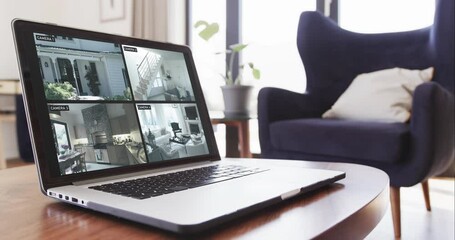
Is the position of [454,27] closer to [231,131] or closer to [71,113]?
[231,131]

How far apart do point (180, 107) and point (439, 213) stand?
58.1 inches

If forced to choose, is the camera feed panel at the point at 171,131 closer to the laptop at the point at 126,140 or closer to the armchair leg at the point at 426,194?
the laptop at the point at 126,140

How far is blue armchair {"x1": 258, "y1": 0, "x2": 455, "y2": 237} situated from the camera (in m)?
1.25

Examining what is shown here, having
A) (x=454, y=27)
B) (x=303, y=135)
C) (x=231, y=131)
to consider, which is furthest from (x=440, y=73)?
(x=231, y=131)

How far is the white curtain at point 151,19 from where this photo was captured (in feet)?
10.6

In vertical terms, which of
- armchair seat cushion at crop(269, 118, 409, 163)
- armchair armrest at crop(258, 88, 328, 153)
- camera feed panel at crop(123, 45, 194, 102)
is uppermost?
camera feed panel at crop(123, 45, 194, 102)

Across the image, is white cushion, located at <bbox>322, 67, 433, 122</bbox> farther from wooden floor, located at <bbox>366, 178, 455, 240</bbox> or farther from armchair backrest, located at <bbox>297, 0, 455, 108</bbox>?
wooden floor, located at <bbox>366, 178, 455, 240</bbox>

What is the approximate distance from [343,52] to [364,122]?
71cm

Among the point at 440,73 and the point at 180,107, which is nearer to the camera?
the point at 180,107

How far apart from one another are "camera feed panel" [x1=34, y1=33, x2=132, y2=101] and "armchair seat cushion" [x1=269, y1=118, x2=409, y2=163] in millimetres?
995

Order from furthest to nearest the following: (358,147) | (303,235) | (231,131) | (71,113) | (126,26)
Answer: (126,26) < (231,131) < (358,147) < (71,113) < (303,235)

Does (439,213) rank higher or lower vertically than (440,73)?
lower

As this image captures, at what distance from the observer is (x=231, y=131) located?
79.4 inches

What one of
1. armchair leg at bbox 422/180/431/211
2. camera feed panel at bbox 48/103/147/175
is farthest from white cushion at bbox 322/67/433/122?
camera feed panel at bbox 48/103/147/175
